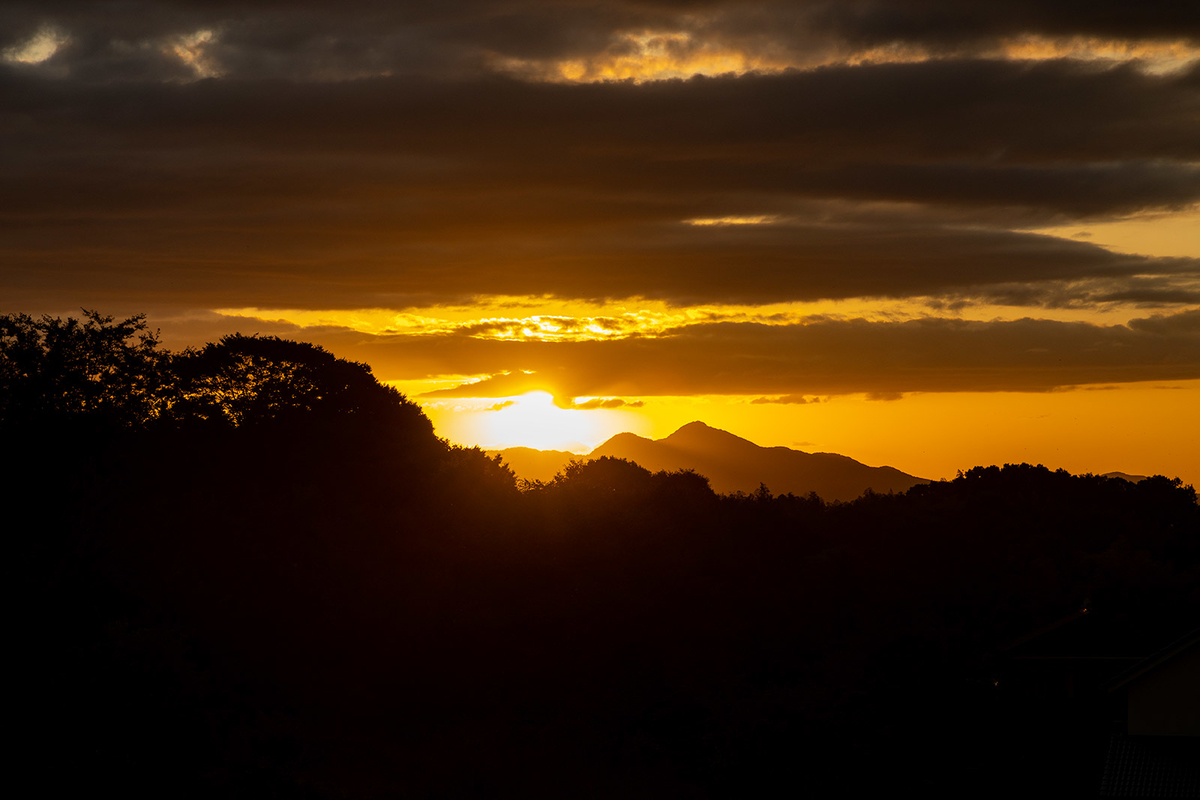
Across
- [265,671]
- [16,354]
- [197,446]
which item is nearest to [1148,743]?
[265,671]

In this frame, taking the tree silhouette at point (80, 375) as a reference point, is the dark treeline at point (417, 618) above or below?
below

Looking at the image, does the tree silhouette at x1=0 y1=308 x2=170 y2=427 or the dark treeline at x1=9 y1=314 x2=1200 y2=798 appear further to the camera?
the tree silhouette at x1=0 y1=308 x2=170 y2=427

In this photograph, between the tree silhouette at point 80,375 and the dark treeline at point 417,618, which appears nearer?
the dark treeline at point 417,618

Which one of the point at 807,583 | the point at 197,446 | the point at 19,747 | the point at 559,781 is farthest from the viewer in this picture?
the point at 807,583

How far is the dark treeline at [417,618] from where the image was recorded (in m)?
26.8

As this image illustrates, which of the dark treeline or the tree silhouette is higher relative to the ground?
the tree silhouette

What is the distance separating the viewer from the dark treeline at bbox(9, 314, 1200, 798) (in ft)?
88.1

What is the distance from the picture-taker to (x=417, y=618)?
4309cm

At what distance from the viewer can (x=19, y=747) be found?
837 inches

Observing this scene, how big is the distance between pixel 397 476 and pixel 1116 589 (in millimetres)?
38954

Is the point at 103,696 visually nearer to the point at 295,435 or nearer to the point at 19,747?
the point at 19,747

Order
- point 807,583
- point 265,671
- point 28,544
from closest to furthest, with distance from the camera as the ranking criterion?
1. point 28,544
2. point 265,671
3. point 807,583

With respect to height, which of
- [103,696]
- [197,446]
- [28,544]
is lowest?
[103,696]

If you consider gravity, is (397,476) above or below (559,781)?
above
